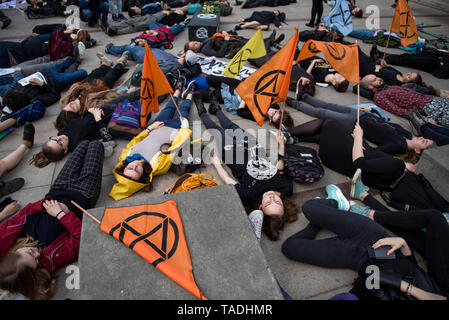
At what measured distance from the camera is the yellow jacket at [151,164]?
137 inches

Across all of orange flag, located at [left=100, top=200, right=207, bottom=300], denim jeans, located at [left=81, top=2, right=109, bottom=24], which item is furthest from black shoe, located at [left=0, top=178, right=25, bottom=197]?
denim jeans, located at [left=81, top=2, right=109, bottom=24]

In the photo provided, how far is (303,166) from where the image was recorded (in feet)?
11.8

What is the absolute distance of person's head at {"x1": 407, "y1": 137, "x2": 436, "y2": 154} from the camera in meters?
3.80

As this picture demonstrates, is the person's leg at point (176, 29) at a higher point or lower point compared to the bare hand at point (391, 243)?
higher

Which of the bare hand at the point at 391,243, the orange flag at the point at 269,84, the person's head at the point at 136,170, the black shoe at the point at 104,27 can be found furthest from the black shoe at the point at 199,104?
the black shoe at the point at 104,27

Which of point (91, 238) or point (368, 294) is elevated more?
point (91, 238)

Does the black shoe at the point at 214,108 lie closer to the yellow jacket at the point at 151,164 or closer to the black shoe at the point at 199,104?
the black shoe at the point at 199,104

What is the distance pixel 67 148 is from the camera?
4.14m

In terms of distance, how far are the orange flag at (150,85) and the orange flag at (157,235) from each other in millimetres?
2018

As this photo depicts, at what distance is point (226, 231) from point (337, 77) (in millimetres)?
5065

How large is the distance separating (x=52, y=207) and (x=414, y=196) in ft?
14.4

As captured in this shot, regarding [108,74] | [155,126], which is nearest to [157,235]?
[155,126]
